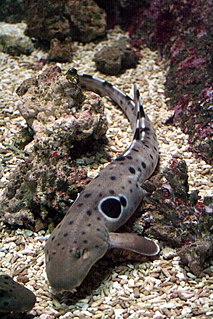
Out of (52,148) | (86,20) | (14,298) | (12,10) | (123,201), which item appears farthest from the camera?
(12,10)

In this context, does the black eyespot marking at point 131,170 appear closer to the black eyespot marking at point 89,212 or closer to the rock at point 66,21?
the black eyespot marking at point 89,212

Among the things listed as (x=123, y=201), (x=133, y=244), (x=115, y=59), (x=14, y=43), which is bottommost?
(x=14, y=43)

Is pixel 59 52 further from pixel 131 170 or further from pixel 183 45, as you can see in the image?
pixel 131 170

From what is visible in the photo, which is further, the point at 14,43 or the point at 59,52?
the point at 14,43

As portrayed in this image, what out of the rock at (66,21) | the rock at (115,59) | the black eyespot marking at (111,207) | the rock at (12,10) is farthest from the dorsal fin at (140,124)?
the rock at (12,10)

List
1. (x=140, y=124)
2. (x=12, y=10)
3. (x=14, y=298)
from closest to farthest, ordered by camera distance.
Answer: (x=14, y=298)
(x=140, y=124)
(x=12, y=10)

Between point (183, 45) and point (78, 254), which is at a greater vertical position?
point (183, 45)

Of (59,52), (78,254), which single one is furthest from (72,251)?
(59,52)
